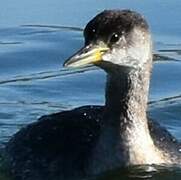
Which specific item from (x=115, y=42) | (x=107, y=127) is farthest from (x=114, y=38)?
(x=107, y=127)

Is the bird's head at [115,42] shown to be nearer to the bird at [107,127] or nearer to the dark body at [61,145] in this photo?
the bird at [107,127]

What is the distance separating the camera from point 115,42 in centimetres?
857

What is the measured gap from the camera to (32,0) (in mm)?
14047

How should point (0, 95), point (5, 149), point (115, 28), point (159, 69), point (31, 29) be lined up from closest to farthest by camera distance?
1. point (115, 28)
2. point (5, 149)
3. point (0, 95)
4. point (159, 69)
5. point (31, 29)

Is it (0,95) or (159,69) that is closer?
(0,95)

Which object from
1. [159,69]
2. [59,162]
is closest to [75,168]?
[59,162]

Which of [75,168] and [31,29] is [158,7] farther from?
[75,168]

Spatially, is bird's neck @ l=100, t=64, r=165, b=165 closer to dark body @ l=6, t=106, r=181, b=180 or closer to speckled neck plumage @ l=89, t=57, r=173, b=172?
speckled neck plumage @ l=89, t=57, r=173, b=172

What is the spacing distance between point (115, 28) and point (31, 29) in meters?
5.30

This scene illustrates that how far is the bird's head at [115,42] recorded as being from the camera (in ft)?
27.7

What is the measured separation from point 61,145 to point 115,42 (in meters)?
1.16

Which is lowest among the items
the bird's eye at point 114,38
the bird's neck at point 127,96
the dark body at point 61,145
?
the dark body at point 61,145

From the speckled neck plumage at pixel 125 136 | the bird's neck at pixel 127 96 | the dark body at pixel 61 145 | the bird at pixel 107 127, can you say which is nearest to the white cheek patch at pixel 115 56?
the bird at pixel 107 127

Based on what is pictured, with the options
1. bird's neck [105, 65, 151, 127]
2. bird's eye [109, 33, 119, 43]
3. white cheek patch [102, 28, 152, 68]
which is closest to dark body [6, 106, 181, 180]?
bird's neck [105, 65, 151, 127]
